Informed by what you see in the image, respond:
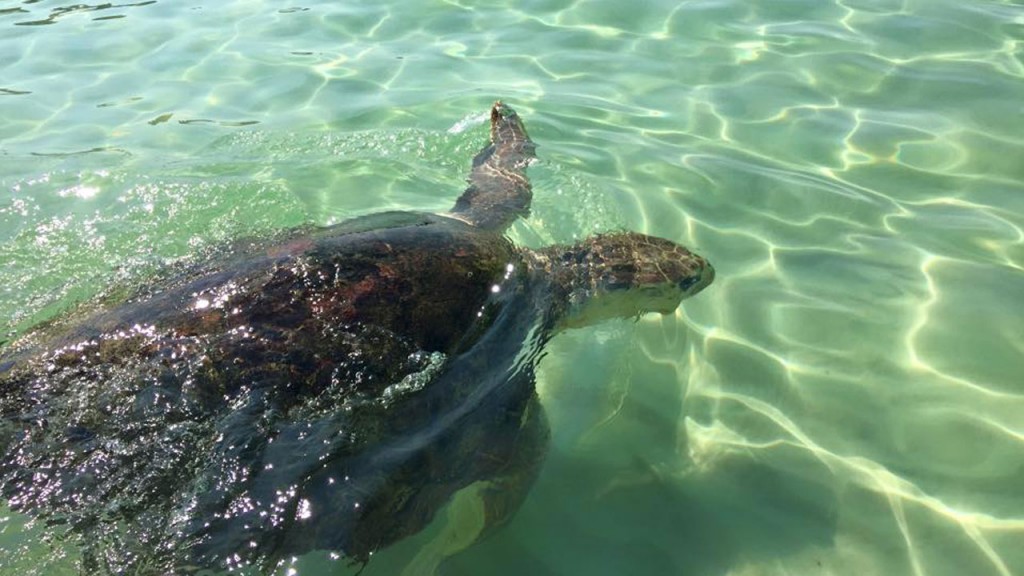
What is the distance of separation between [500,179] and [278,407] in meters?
2.43

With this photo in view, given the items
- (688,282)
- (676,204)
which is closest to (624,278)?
(688,282)

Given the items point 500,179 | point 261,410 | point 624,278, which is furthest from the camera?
point 500,179

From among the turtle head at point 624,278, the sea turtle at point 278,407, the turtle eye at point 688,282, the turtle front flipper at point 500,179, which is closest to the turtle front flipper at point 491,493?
the sea turtle at point 278,407

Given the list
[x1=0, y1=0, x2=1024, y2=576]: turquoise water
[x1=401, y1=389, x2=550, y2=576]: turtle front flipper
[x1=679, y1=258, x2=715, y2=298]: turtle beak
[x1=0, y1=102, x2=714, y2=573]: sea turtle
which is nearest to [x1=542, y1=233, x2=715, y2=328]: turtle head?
[x1=679, y1=258, x2=715, y2=298]: turtle beak

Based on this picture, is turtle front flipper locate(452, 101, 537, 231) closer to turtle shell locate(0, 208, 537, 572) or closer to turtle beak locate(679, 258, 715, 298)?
turtle beak locate(679, 258, 715, 298)

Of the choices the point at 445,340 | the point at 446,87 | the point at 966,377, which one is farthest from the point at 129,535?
the point at 446,87

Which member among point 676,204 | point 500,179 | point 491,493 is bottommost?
point 491,493

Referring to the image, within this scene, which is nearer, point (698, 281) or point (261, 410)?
point (261, 410)

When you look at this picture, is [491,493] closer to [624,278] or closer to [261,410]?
[261,410]

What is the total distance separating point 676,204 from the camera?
4.52 metres

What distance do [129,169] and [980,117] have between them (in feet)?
19.4

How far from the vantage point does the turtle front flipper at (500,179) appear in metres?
4.10

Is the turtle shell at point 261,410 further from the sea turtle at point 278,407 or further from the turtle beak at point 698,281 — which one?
the turtle beak at point 698,281

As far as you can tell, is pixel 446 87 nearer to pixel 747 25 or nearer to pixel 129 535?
pixel 747 25
